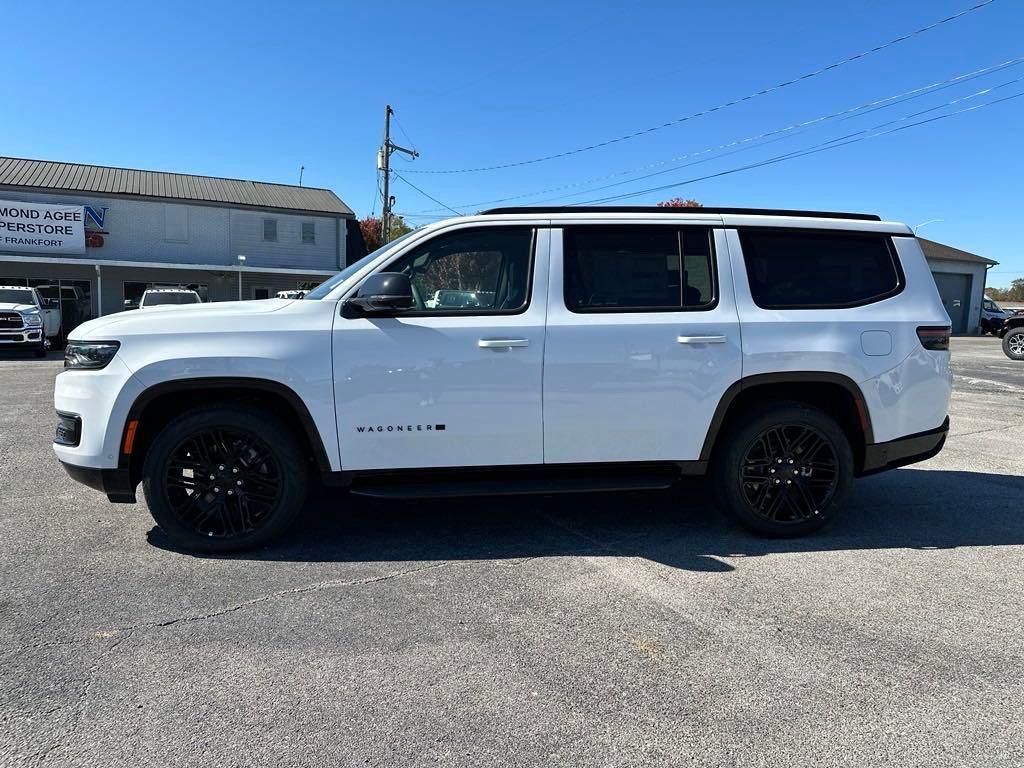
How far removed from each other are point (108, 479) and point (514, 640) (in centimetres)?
250

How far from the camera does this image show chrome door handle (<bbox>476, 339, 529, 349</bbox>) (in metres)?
3.98

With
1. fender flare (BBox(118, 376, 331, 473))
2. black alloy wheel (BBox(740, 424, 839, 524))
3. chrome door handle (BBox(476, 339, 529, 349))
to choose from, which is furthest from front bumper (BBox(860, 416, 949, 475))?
fender flare (BBox(118, 376, 331, 473))

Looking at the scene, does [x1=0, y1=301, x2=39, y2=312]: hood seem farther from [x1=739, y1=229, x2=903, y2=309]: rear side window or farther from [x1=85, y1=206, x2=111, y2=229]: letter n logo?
[x1=739, y1=229, x2=903, y2=309]: rear side window

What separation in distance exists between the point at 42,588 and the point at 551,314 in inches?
122

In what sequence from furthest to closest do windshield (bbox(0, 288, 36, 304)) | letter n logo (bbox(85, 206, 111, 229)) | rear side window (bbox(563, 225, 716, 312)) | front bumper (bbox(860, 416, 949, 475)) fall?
letter n logo (bbox(85, 206, 111, 229))
windshield (bbox(0, 288, 36, 304))
front bumper (bbox(860, 416, 949, 475))
rear side window (bbox(563, 225, 716, 312))

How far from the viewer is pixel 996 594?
3641 mm

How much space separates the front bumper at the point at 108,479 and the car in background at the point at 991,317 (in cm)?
4960

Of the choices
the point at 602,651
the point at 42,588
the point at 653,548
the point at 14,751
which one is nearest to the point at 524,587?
the point at 602,651

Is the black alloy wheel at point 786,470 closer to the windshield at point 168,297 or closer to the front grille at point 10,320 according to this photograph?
the windshield at point 168,297

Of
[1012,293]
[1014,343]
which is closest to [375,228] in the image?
[1014,343]

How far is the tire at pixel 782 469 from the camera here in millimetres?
→ 4309

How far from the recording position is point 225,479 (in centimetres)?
399

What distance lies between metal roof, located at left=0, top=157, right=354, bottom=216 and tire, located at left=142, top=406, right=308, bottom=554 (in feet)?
85.5

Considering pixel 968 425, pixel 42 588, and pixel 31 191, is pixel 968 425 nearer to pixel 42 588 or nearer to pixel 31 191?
pixel 42 588
